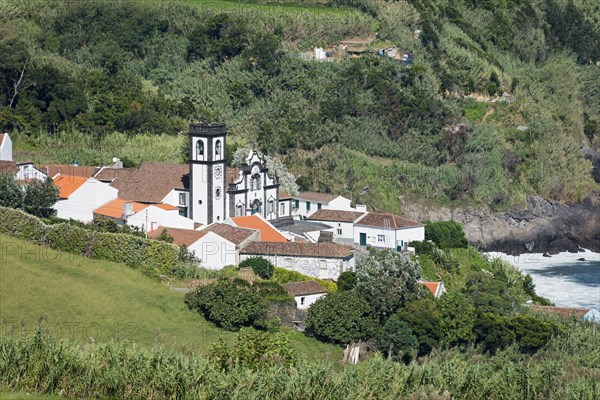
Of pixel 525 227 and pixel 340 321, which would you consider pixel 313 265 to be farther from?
pixel 525 227

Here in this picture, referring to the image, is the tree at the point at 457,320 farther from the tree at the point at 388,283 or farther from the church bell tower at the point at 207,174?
the church bell tower at the point at 207,174

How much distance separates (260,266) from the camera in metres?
61.0

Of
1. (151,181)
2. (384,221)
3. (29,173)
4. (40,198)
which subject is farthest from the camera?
(151,181)

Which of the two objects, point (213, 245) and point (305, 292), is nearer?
point (305, 292)

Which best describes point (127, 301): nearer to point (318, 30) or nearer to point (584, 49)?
point (318, 30)

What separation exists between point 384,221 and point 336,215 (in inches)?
124

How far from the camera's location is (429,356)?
52625mm

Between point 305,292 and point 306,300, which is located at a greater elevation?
point 305,292

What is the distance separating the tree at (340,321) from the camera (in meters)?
53.2

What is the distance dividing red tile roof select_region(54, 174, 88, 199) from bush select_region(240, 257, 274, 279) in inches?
486

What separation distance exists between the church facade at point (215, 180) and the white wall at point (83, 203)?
471cm

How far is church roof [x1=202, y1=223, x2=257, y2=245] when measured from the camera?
209 feet

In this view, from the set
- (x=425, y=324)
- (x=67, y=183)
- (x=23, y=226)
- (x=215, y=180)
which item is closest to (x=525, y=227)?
(x=215, y=180)

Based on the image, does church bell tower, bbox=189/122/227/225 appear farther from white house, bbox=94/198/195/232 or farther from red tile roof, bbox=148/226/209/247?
red tile roof, bbox=148/226/209/247
